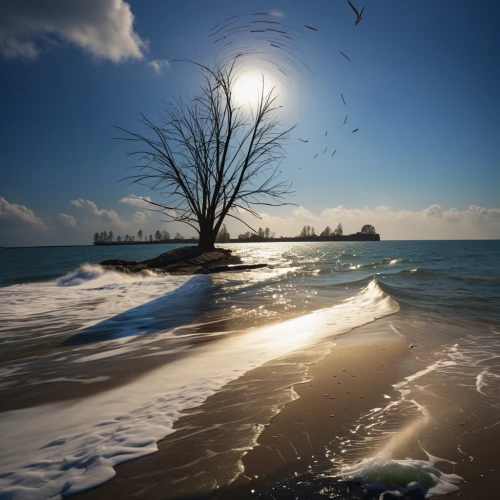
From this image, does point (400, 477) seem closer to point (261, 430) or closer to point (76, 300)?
point (261, 430)

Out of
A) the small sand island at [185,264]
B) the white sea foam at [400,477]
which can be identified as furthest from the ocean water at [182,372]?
the small sand island at [185,264]

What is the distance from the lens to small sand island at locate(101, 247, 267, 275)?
9.76m

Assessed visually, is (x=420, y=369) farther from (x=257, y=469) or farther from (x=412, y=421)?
(x=257, y=469)

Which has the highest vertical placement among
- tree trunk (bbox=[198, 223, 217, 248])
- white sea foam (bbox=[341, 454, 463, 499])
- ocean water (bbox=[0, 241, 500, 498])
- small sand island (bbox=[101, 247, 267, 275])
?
tree trunk (bbox=[198, 223, 217, 248])

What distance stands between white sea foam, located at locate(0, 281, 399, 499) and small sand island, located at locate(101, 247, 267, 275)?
278 inches

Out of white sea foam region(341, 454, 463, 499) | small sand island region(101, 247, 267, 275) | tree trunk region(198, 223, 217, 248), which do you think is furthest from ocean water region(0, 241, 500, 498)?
tree trunk region(198, 223, 217, 248)

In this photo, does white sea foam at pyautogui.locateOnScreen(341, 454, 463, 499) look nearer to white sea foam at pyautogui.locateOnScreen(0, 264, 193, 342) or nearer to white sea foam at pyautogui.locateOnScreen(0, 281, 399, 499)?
white sea foam at pyautogui.locateOnScreen(0, 281, 399, 499)

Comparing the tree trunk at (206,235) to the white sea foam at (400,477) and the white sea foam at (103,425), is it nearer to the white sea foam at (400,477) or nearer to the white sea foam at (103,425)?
the white sea foam at (103,425)

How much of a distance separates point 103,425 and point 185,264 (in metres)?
8.65

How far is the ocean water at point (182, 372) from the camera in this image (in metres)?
1.45

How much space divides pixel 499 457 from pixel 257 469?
1307 millimetres

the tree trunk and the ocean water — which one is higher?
the tree trunk

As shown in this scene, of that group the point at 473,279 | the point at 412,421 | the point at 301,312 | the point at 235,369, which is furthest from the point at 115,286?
the point at 473,279

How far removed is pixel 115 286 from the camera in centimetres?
824
